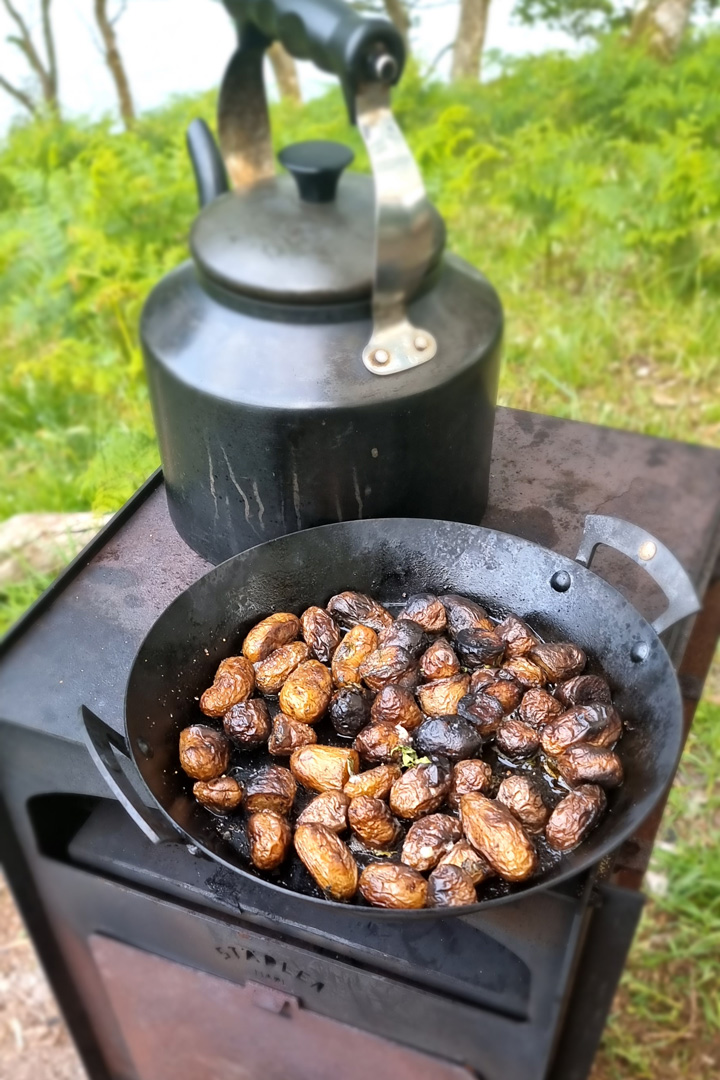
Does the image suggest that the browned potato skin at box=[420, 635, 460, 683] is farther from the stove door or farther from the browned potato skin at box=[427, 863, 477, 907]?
the stove door

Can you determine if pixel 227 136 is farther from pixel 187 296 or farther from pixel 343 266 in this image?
pixel 343 266

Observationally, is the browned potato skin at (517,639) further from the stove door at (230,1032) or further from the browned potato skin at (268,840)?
the stove door at (230,1032)

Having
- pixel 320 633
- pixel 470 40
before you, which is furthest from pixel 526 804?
pixel 470 40

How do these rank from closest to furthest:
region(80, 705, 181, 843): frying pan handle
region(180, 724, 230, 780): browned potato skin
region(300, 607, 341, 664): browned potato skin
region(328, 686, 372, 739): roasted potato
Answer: region(80, 705, 181, 843): frying pan handle, region(180, 724, 230, 780): browned potato skin, region(328, 686, 372, 739): roasted potato, region(300, 607, 341, 664): browned potato skin

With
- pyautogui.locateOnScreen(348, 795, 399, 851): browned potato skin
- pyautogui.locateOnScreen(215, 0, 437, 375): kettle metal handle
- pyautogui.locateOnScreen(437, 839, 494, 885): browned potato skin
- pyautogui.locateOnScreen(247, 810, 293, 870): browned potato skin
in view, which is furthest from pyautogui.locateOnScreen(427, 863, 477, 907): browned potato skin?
pyautogui.locateOnScreen(215, 0, 437, 375): kettle metal handle

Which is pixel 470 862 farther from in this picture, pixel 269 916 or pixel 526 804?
pixel 269 916

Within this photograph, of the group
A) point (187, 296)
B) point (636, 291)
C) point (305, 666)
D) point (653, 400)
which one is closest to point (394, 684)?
point (305, 666)
